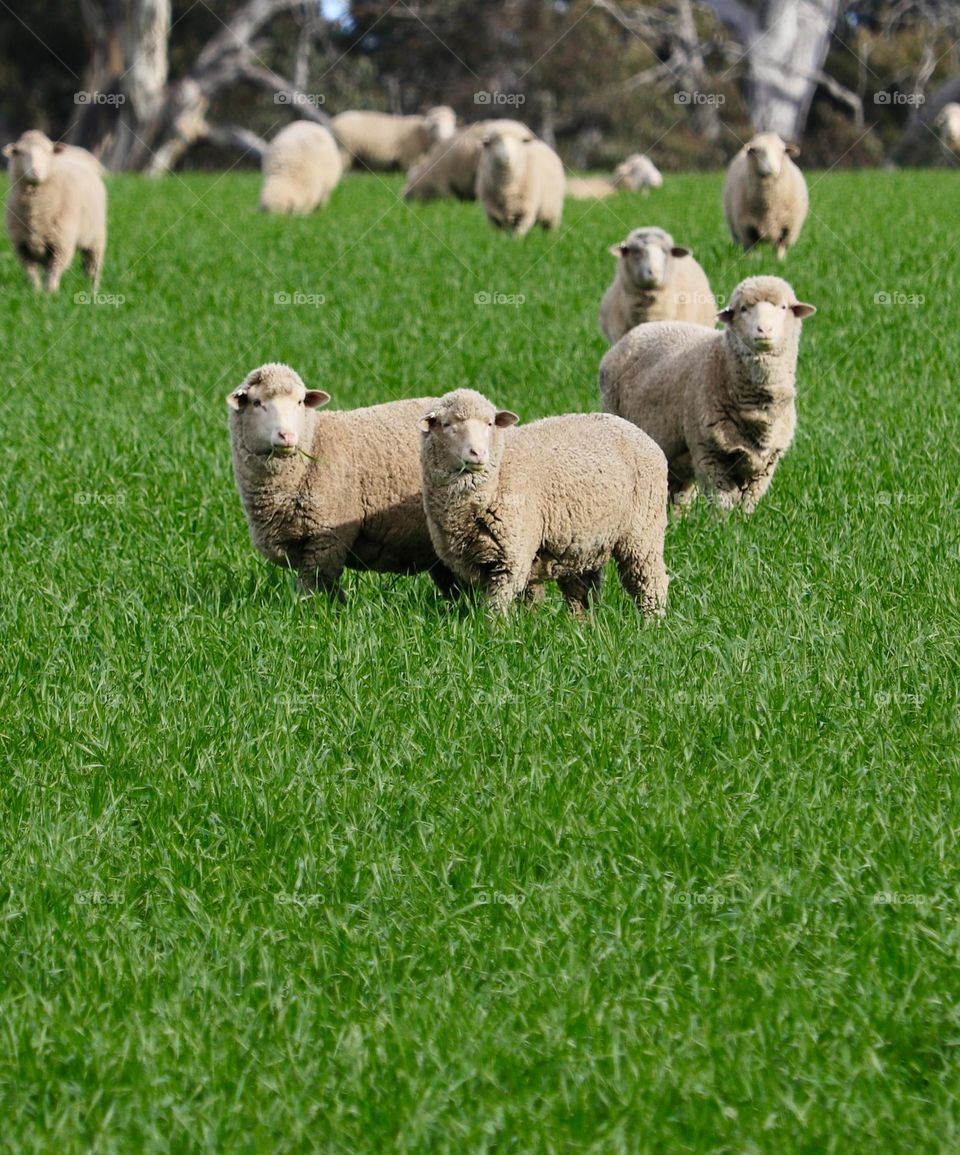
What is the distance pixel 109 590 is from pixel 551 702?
7.25ft

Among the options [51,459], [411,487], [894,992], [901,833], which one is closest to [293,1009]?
[894,992]

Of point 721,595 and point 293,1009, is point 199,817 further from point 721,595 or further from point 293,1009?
point 721,595

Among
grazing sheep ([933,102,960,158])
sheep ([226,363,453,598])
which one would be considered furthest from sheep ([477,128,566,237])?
grazing sheep ([933,102,960,158])

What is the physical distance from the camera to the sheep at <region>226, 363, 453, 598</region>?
593 centimetres

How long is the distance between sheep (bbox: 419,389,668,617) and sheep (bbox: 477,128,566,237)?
971 centimetres

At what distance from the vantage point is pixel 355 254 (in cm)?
1448

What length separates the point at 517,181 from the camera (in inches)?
599

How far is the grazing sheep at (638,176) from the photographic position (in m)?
20.6

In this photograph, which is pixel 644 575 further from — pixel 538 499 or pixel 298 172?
pixel 298 172

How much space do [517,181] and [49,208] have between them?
15.2 ft

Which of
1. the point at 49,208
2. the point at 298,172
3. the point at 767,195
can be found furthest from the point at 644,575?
the point at 298,172

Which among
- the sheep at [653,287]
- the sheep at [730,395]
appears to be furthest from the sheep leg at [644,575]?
the sheep at [653,287]

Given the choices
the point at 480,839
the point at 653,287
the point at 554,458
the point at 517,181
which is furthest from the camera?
the point at 517,181

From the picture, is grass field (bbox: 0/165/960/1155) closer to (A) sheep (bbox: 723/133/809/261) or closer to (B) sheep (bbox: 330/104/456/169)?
(A) sheep (bbox: 723/133/809/261)
